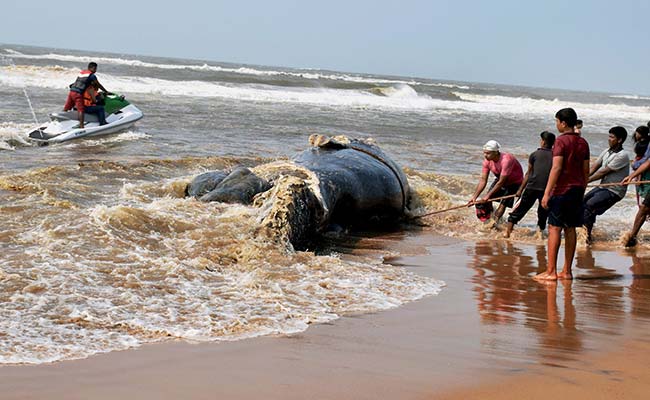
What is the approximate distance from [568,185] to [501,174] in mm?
Answer: 2621

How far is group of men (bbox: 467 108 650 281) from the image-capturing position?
6965 mm

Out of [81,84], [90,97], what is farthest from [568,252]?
[90,97]

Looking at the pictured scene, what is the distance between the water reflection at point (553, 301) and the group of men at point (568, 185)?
0.51m

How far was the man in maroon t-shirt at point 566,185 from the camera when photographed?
270 inches

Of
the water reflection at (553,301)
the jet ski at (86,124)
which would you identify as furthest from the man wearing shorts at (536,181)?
the jet ski at (86,124)

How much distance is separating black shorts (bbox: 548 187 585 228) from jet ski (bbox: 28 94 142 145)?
10.9 m

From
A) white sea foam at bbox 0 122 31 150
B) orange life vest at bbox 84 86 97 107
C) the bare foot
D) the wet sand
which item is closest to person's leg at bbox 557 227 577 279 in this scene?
the bare foot

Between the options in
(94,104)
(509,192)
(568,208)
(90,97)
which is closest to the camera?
(568,208)

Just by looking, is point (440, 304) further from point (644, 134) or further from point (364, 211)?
point (644, 134)

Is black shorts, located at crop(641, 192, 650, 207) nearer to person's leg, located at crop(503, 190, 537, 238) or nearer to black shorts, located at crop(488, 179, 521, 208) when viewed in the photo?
person's leg, located at crop(503, 190, 537, 238)

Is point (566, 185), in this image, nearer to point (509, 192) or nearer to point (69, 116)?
point (509, 192)

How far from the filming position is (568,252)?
688 centimetres

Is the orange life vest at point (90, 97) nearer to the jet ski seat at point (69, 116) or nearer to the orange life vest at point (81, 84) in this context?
the jet ski seat at point (69, 116)

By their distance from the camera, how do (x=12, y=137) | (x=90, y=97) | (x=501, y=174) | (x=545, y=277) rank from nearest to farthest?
(x=545, y=277), (x=501, y=174), (x=12, y=137), (x=90, y=97)
